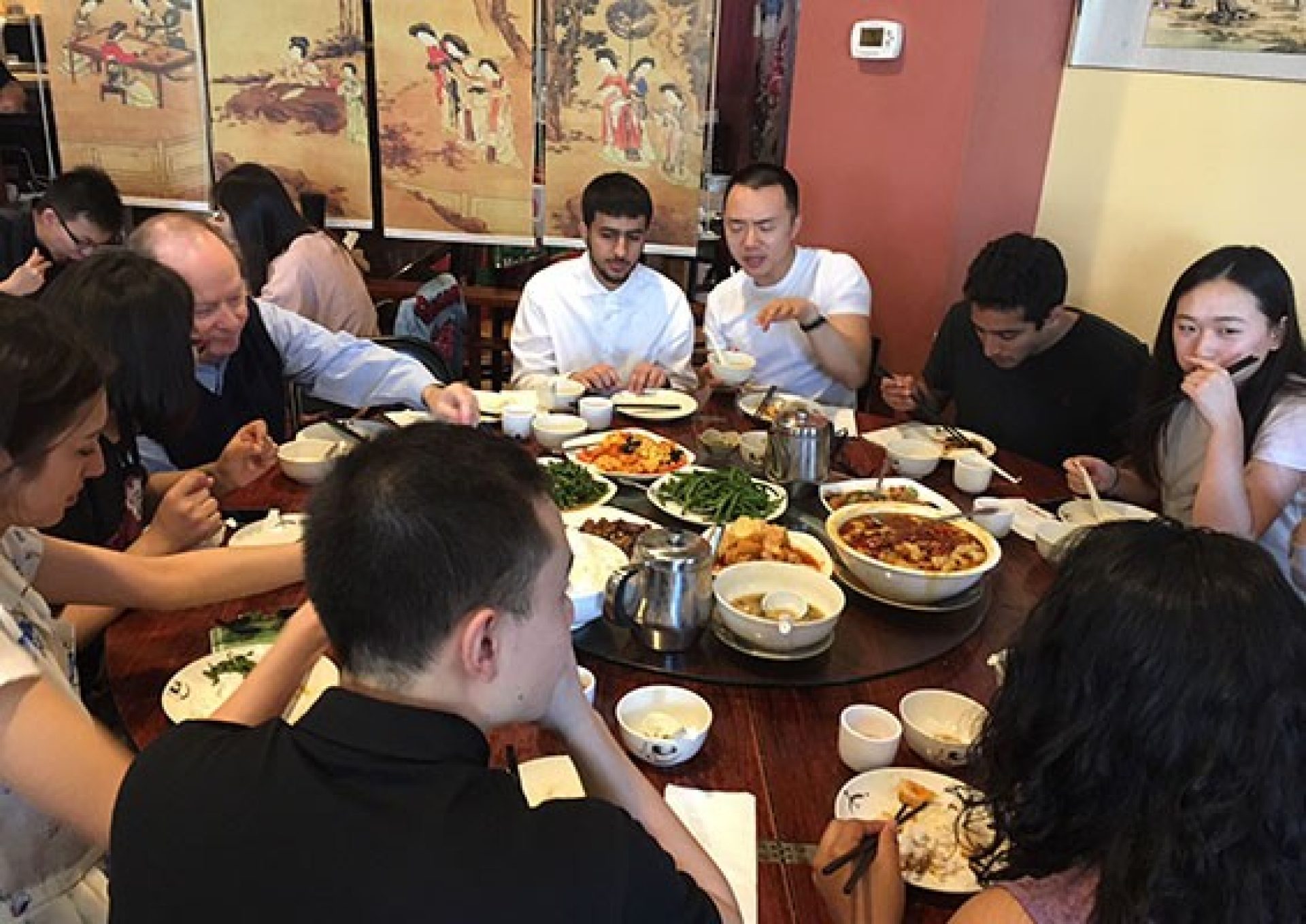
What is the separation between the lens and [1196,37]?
9.19 ft

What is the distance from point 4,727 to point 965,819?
1077 mm

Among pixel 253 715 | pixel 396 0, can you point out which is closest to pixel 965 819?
pixel 253 715

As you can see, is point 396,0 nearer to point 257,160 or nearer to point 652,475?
point 257,160

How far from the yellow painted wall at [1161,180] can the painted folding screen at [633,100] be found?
1387 millimetres

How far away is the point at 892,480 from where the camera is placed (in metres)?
2.15

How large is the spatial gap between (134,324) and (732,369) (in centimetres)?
152

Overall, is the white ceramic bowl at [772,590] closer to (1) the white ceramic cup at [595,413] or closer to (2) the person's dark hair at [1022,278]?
(1) the white ceramic cup at [595,413]

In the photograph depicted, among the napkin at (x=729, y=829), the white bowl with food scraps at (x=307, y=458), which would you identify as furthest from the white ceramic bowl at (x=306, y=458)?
the napkin at (x=729, y=829)

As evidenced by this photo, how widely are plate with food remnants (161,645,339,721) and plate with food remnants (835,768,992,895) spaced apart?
0.69 meters

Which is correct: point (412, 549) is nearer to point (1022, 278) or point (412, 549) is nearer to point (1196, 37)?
point (1022, 278)

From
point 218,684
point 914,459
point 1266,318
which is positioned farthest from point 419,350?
point 1266,318

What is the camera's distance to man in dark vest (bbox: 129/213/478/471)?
2287 millimetres

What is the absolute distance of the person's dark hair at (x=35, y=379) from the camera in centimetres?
120

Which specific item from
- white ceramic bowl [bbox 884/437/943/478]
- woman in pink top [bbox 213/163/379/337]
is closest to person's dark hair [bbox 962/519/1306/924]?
white ceramic bowl [bbox 884/437/943/478]
